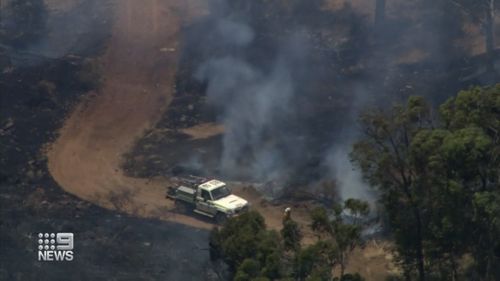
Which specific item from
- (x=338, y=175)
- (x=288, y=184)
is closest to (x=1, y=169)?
(x=288, y=184)

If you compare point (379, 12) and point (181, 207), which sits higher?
point (379, 12)

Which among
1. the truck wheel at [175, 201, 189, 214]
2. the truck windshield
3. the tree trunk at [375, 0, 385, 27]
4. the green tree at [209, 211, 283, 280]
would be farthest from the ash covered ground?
the tree trunk at [375, 0, 385, 27]

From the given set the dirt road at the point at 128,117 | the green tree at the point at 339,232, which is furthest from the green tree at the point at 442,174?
the dirt road at the point at 128,117

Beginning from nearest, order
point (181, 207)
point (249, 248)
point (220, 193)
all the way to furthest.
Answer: point (249, 248), point (220, 193), point (181, 207)

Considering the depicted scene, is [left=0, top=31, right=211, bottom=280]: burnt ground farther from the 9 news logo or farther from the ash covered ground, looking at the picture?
the 9 news logo

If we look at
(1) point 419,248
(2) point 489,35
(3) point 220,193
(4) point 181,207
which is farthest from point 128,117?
(1) point 419,248

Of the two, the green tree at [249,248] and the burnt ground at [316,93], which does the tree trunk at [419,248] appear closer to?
the green tree at [249,248]

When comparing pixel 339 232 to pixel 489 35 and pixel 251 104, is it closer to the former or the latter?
pixel 251 104
